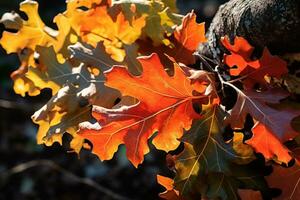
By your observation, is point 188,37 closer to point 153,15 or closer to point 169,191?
point 153,15

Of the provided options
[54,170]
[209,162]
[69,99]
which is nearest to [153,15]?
[69,99]

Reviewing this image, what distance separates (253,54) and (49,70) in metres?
0.43

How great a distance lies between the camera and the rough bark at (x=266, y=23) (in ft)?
3.35

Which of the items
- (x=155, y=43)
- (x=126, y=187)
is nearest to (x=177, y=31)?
(x=155, y=43)

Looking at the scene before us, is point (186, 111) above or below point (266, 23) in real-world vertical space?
below

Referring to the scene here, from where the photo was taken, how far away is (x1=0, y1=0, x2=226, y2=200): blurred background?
3.18 meters

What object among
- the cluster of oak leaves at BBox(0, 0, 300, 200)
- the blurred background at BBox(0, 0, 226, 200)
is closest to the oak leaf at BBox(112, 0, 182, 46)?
the cluster of oak leaves at BBox(0, 0, 300, 200)

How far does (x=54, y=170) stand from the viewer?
131 inches

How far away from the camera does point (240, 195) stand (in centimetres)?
107

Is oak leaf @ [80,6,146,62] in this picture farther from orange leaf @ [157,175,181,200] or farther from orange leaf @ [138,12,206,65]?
orange leaf @ [157,175,181,200]

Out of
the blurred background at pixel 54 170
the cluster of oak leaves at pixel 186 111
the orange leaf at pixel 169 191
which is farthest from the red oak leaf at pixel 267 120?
the blurred background at pixel 54 170

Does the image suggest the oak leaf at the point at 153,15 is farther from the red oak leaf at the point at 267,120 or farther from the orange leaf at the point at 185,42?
the red oak leaf at the point at 267,120

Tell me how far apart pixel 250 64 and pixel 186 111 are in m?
0.13

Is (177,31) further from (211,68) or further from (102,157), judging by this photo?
(102,157)
